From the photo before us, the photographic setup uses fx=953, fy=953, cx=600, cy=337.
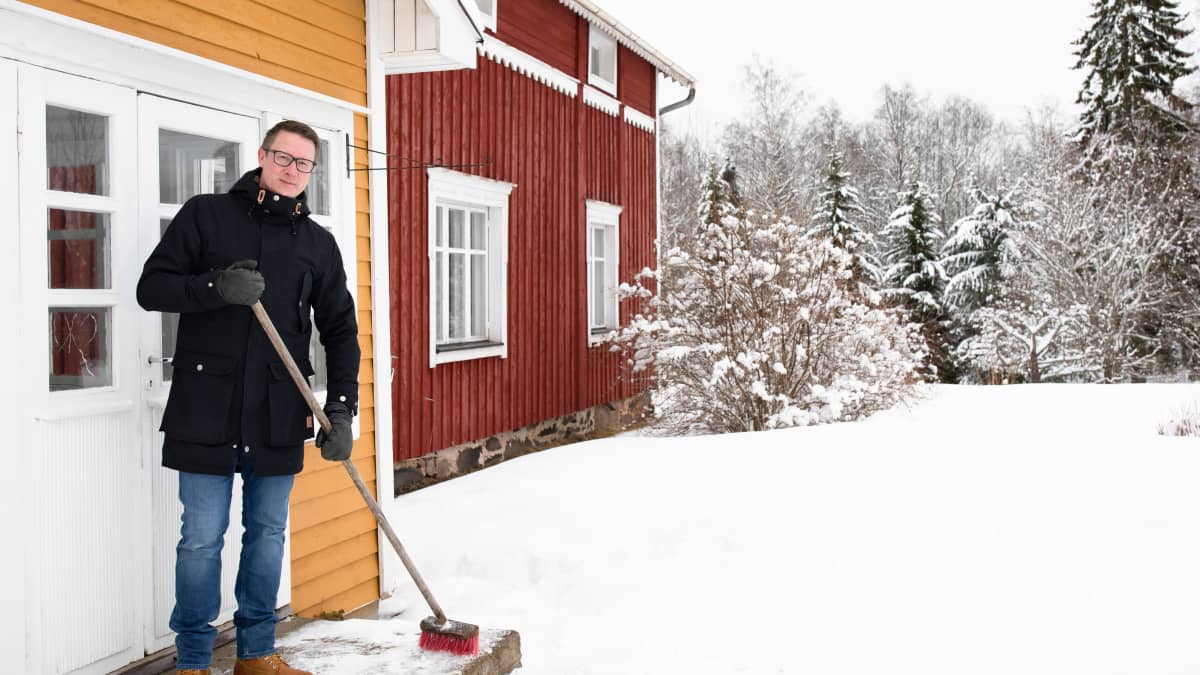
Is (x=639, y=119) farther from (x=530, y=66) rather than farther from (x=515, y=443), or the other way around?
(x=515, y=443)

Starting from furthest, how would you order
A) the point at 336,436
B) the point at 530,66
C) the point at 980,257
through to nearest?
the point at 980,257 → the point at 530,66 → the point at 336,436

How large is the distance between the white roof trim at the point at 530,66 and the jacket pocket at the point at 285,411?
6.17m

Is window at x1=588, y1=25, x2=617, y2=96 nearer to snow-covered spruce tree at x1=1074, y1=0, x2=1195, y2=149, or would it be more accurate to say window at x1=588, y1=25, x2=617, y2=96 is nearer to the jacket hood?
the jacket hood

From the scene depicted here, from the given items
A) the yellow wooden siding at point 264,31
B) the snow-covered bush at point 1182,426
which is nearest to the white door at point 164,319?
the yellow wooden siding at point 264,31

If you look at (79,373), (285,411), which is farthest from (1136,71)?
(79,373)

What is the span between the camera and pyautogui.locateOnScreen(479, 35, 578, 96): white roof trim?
942 centimetres

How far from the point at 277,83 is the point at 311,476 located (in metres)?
1.83

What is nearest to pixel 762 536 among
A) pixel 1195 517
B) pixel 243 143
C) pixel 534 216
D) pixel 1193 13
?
pixel 1195 517

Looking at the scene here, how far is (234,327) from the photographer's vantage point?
127 inches

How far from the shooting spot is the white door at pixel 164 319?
11.8 feet

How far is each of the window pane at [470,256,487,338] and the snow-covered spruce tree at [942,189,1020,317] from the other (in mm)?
21078

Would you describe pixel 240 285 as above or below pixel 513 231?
below

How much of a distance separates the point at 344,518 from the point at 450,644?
130 cm

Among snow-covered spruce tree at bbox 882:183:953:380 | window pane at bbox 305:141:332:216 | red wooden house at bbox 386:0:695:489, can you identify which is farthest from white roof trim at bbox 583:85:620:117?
snow-covered spruce tree at bbox 882:183:953:380
